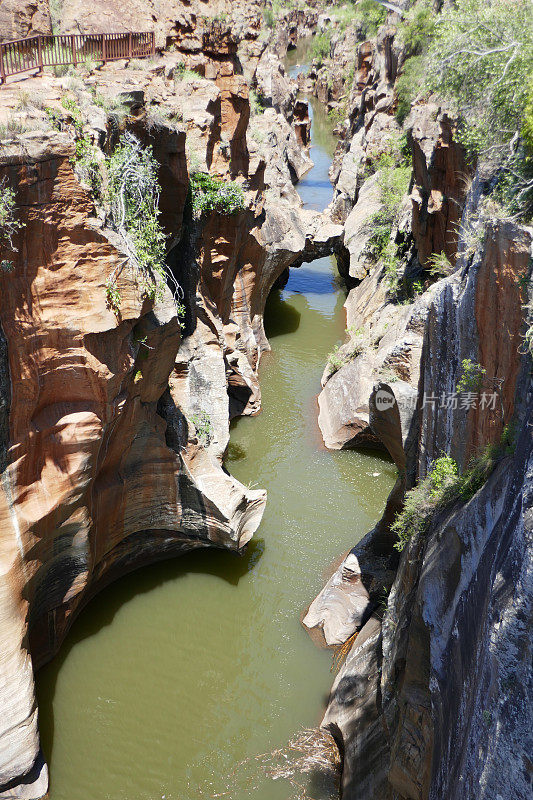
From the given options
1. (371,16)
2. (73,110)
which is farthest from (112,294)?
(371,16)

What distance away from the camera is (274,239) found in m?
19.5

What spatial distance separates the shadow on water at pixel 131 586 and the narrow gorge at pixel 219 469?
4 centimetres

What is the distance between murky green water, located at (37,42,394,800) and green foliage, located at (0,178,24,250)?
6781mm

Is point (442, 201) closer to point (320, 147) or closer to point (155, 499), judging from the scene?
point (155, 499)

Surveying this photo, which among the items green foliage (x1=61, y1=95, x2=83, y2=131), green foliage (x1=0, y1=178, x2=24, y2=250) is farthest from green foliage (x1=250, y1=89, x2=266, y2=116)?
green foliage (x1=0, y1=178, x2=24, y2=250)

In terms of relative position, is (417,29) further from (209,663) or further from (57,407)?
(209,663)

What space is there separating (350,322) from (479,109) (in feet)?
37.5

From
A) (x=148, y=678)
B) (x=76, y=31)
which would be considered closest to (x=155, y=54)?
(x=76, y=31)

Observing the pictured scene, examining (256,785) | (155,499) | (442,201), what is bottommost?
(256,785)

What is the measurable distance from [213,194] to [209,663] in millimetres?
9397

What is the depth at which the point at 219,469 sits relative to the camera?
12.3 meters

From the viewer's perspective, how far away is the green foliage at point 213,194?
13516mm

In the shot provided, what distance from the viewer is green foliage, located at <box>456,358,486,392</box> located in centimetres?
682

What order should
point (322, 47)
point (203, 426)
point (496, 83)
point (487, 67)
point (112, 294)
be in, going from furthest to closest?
point (322, 47) → point (203, 426) → point (487, 67) → point (496, 83) → point (112, 294)
